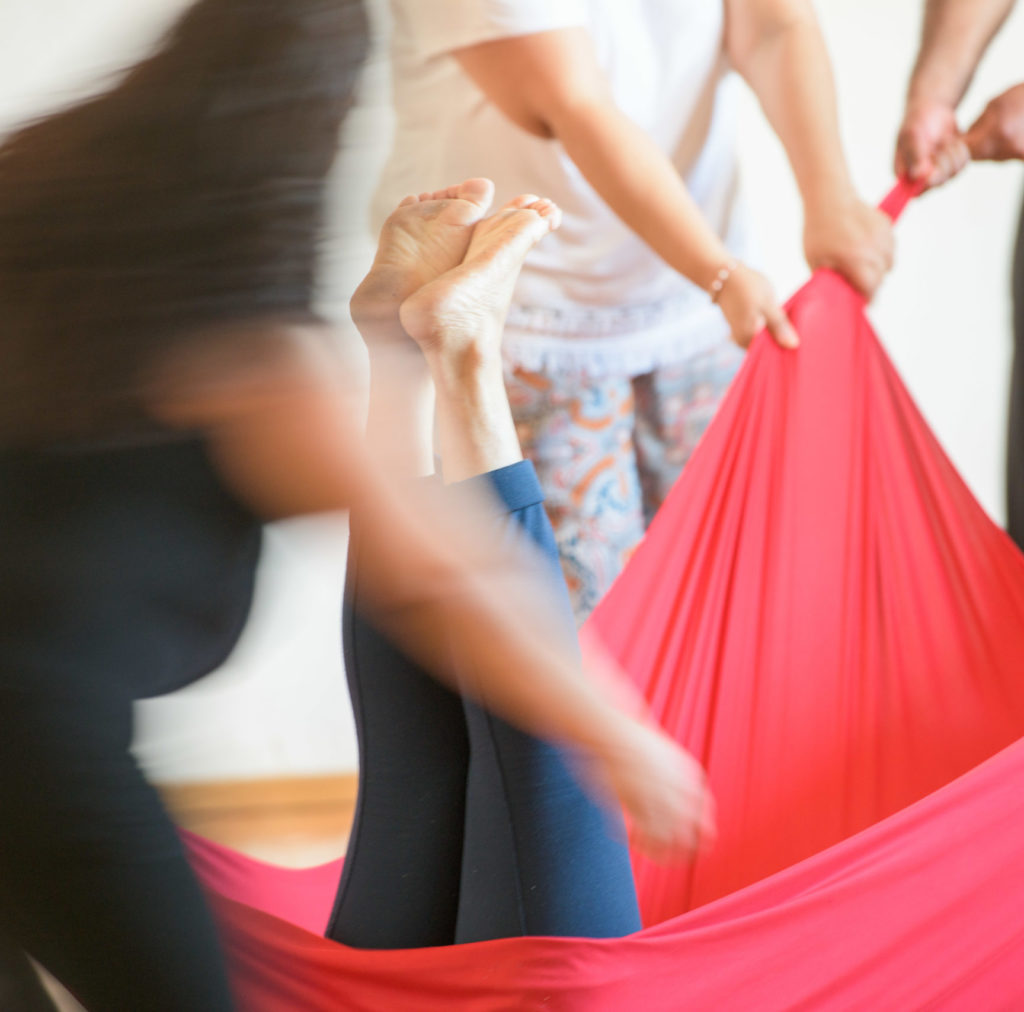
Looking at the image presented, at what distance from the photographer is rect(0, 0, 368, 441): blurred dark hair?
1.87 feet

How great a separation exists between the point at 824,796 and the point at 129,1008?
0.57 m

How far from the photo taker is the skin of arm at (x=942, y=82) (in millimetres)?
1010

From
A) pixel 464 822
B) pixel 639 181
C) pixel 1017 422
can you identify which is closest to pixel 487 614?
pixel 464 822

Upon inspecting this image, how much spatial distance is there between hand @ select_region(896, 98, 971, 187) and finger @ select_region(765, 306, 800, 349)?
0.82 feet

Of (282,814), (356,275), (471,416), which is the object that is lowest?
(282,814)

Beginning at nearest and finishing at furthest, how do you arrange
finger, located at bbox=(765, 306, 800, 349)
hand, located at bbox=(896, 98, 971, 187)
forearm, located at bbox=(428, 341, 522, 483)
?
forearm, located at bbox=(428, 341, 522, 483), finger, located at bbox=(765, 306, 800, 349), hand, located at bbox=(896, 98, 971, 187)

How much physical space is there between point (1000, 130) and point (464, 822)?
880mm

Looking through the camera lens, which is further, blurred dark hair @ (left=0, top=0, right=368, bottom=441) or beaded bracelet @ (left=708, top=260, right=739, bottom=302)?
beaded bracelet @ (left=708, top=260, right=739, bottom=302)

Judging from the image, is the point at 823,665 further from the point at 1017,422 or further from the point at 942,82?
the point at 942,82

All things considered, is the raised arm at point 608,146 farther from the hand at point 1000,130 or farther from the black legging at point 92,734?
the black legging at point 92,734

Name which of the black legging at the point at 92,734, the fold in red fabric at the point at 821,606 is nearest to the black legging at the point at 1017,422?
the fold in red fabric at the point at 821,606

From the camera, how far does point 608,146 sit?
0.92 m

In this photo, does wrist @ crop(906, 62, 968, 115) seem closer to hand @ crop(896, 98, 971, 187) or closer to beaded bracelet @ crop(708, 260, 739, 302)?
hand @ crop(896, 98, 971, 187)

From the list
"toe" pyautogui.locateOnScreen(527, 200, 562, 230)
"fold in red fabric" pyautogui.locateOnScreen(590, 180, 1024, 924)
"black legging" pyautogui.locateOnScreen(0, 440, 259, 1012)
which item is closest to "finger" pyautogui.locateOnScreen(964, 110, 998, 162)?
"fold in red fabric" pyautogui.locateOnScreen(590, 180, 1024, 924)
